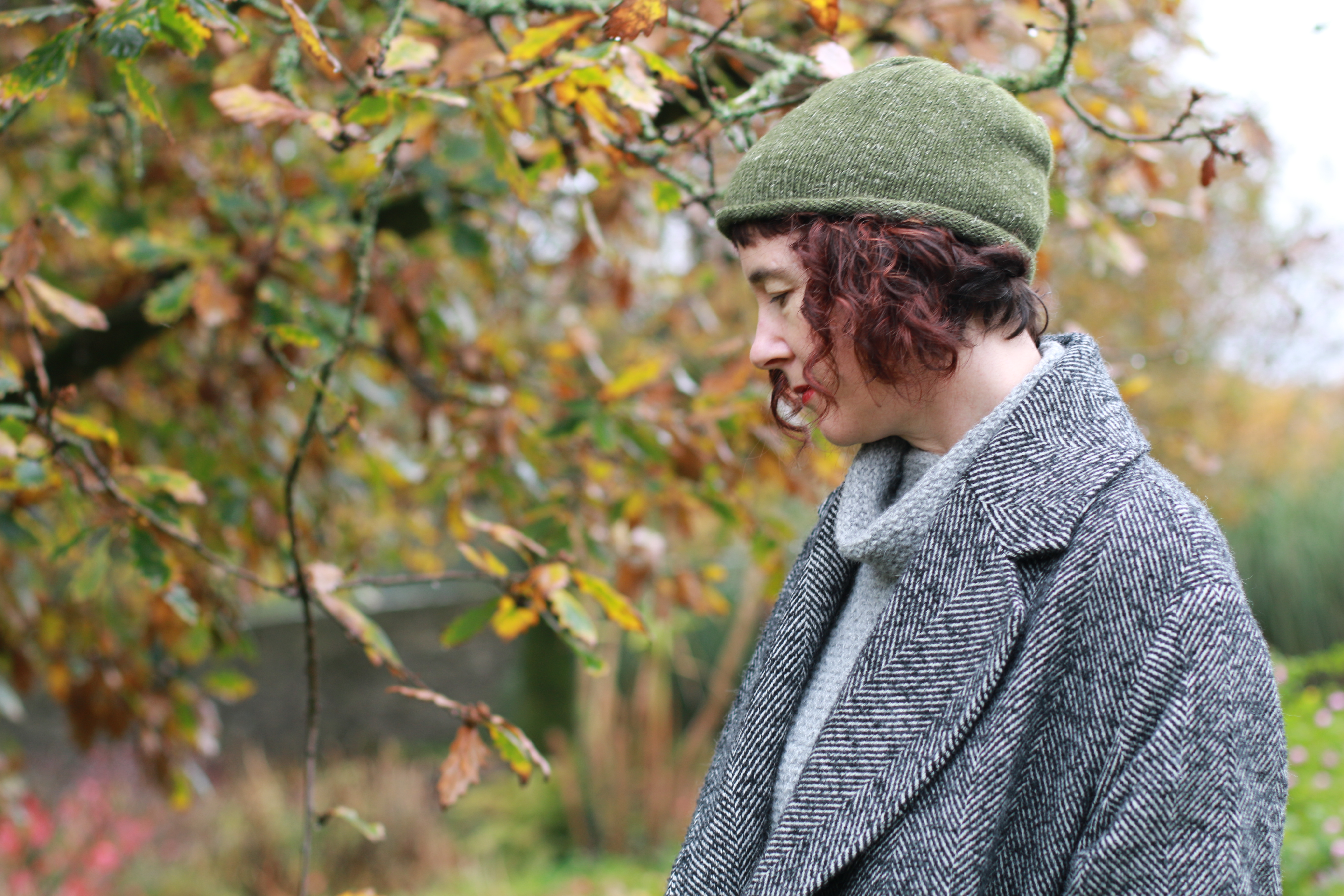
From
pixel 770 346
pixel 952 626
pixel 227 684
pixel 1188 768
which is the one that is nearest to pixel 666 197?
pixel 770 346

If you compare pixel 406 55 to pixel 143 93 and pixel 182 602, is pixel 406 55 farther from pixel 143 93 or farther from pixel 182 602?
pixel 182 602

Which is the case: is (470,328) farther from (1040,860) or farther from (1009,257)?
(1040,860)

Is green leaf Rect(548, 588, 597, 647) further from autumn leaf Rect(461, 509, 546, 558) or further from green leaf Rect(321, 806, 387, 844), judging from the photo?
green leaf Rect(321, 806, 387, 844)

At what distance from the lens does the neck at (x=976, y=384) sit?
3.53 ft

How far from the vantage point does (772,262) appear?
43.4 inches

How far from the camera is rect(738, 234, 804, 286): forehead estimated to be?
A: 1.08 meters

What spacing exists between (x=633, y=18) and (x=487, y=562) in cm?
86

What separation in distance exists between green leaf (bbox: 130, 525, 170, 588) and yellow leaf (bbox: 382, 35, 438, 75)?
0.83 meters

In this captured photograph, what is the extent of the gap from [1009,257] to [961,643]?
40 cm

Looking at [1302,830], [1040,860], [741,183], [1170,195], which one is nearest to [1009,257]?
[741,183]

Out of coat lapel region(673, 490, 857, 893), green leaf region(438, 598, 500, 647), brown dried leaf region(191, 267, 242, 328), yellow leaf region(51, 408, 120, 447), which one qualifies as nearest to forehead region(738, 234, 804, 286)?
coat lapel region(673, 490, 857, 893)

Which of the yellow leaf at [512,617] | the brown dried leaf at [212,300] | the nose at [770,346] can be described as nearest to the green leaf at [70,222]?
the brown dried leaf at [212,300]

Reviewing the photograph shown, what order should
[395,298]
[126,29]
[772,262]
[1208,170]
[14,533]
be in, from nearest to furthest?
[772,262] < [126,29] < [1208,170] < [14,533] < [395,298]

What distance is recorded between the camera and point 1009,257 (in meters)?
1.03
